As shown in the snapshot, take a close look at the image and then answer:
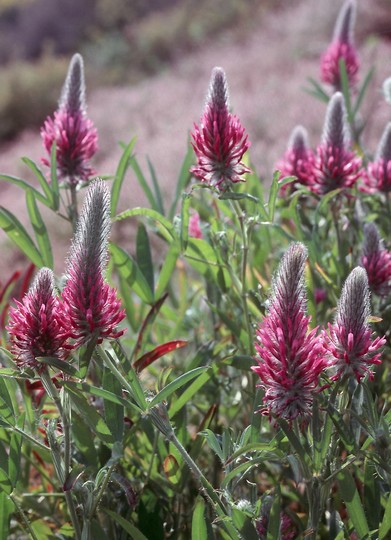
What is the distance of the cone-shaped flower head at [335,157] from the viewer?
6.57ft

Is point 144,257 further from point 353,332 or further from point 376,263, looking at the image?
point 353,332

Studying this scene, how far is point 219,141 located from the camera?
160 cm

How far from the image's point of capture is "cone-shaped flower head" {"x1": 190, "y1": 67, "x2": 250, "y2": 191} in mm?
→ 1580

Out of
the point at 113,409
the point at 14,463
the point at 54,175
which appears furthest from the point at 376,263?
the point at 14,463

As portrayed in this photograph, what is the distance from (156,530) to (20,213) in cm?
647

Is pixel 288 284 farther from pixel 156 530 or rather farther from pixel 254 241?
pixel 254 241

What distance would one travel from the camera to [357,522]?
1.39 m

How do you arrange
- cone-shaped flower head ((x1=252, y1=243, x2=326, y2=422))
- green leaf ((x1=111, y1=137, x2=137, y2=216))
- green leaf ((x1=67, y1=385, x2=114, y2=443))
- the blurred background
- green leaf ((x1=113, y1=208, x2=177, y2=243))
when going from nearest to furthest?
cone-shaped flower head ((x1=252, y1=243, x2=326, y2=422))
green leaf ((x1=67, y1=385, x2=114, y2=443))
green leaf ((x1=113, y1=208, x2=177, y2=243))
green leaf ((x1=111, y1=137, x2=137, y2=216))
the blurred background

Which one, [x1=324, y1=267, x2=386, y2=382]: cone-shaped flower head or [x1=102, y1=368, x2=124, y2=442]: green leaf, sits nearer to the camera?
[x1=324, y1=267, x2=386, y2=382]: cone-shaped flower head

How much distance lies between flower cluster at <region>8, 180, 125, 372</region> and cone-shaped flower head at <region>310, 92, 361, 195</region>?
0.89 metres

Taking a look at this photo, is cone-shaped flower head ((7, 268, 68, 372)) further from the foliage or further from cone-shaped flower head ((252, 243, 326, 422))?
cone-shaped flower head ((252, 243, 326, 422))

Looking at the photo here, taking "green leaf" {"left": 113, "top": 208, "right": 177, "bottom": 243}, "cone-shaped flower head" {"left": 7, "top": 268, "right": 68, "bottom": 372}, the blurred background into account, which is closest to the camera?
"cone-shaped flower head" {"left": 7, "top": 268, "right": 68, "bottom": 372}

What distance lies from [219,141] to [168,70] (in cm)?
1175

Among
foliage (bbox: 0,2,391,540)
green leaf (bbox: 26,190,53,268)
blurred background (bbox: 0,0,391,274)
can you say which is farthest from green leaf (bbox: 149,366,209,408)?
blurred background (bbox: 0,0,391,274)
